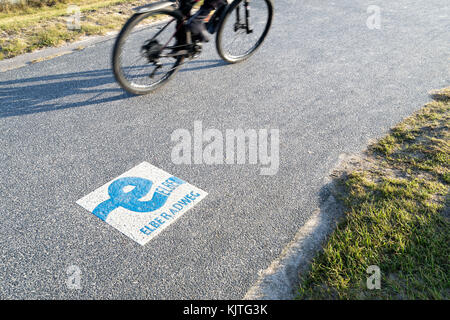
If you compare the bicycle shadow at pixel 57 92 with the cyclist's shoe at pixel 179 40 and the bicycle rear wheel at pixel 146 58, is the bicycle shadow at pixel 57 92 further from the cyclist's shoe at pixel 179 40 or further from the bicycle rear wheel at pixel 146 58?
the cyclist's shoe at pixel 179 40

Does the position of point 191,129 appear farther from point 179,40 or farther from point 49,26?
point 49,26

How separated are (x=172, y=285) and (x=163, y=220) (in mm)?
604

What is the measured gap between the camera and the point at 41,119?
3.94 m

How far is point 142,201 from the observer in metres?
2.98

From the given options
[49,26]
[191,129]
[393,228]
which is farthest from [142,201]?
[49,26]

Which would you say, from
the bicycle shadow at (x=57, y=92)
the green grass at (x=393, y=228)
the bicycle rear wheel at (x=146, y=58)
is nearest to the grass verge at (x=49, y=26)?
the bicycle shadow at (x=57, y=92)

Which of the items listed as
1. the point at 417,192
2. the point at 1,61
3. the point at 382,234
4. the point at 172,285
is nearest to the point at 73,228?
the point at 172,285

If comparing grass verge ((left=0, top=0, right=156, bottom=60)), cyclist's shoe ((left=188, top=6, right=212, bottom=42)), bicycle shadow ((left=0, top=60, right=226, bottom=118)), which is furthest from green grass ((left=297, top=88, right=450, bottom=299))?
grass verge ((left=0, top=0, right=156, bottom=60))

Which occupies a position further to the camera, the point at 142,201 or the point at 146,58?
the point at 146,58

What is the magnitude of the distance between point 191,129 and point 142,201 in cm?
117

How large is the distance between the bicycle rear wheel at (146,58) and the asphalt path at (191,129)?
7.0 inches

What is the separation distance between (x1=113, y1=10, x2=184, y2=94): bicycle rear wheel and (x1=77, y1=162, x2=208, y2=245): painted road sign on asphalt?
1403 mm

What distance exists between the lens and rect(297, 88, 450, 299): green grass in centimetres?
227

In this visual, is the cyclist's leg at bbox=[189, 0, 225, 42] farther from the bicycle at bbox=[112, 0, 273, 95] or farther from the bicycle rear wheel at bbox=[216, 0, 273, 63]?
the bicycle rear wheel at bbox=[216, 0, 273, 63]
